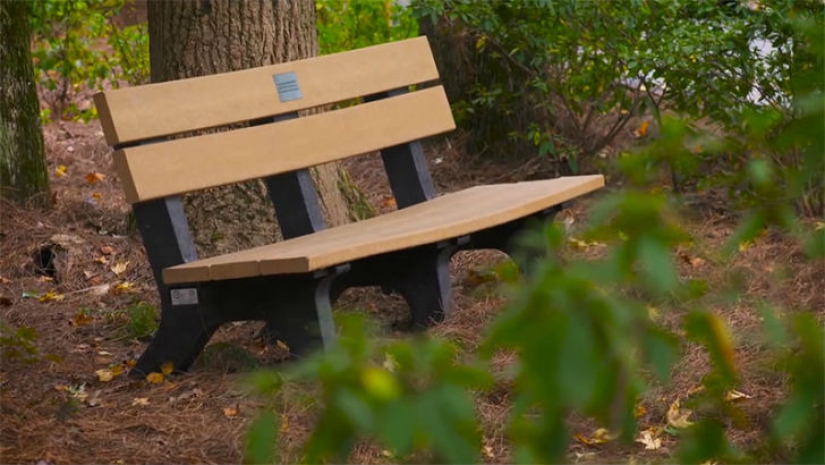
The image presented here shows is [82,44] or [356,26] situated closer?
[356,26]

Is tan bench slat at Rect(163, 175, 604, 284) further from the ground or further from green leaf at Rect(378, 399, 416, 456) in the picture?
green leaf at Rect(378, 399, 416, 456)

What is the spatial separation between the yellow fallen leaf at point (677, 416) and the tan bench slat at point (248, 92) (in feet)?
5.71

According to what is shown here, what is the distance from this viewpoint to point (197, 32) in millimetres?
5344

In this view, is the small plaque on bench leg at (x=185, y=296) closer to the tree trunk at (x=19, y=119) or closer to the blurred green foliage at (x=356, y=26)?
the tree trunk at (x=19, y=119)

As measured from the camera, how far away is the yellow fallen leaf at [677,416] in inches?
148

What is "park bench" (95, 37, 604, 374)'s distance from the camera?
160 inches

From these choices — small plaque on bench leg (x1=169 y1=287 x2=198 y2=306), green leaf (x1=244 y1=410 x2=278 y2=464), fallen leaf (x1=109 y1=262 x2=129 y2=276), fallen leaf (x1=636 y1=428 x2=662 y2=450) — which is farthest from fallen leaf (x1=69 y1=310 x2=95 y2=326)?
green leaf (x1=244 y1=410 x2=278 y2=464)

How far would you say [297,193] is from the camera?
471 cm

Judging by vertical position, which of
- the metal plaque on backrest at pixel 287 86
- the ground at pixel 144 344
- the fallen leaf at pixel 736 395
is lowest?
the fallen leaf at pixel 736 395

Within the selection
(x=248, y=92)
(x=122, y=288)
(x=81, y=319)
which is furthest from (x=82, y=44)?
(x=248, y=92)

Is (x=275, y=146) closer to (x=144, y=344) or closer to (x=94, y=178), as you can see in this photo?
(x=144, y=344)

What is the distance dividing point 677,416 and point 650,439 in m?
0.16

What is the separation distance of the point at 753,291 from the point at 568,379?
4.08 metres

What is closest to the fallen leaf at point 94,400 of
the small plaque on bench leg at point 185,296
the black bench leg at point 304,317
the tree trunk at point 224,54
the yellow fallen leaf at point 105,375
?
the yellow fallen leaf at point 105,375
